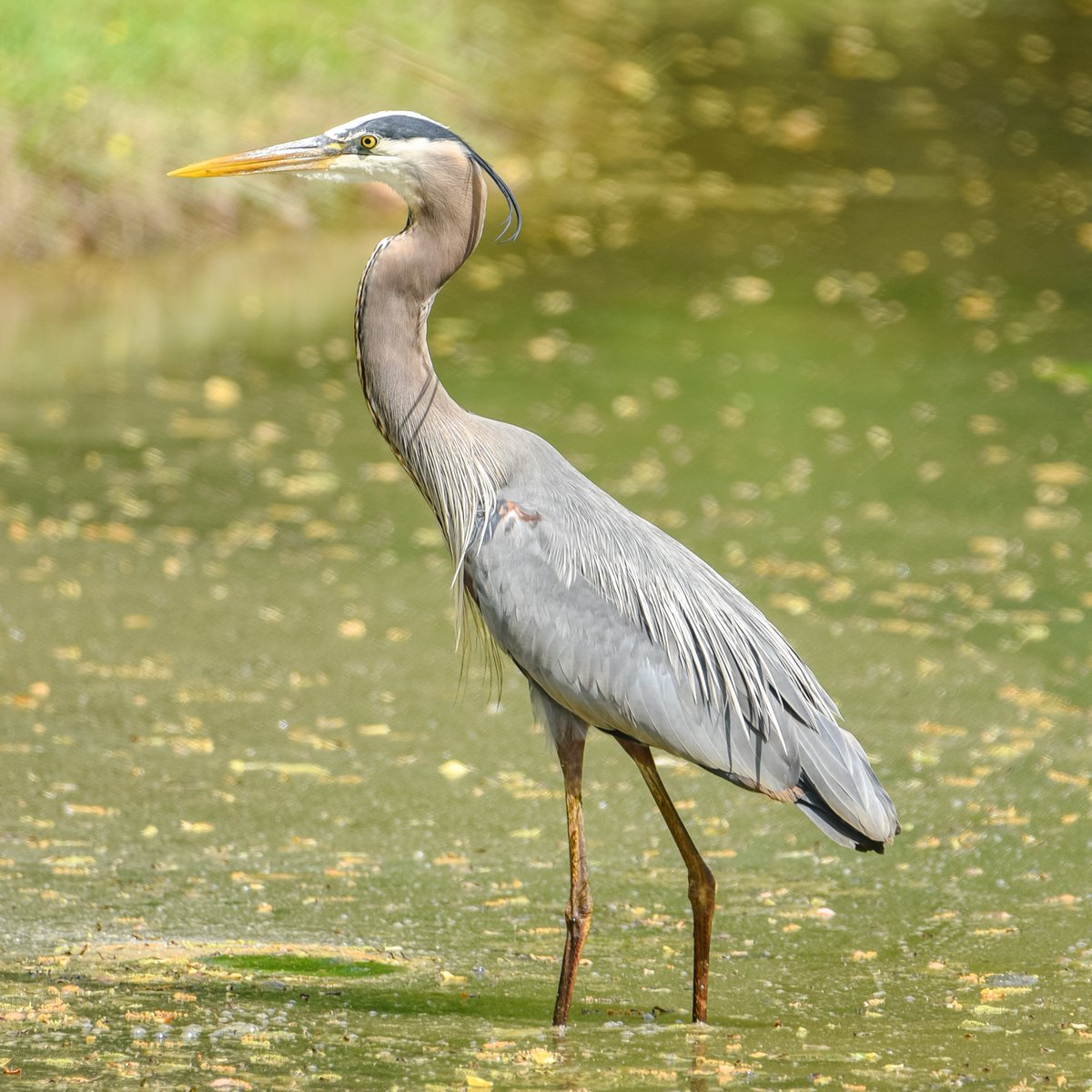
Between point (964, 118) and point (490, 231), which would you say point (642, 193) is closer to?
point (490, 231)

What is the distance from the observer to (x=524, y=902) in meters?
5.28

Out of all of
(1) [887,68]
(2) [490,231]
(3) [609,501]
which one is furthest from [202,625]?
(1) [887,68]

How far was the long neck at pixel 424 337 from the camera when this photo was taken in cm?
476

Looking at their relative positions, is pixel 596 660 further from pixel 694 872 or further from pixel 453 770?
pixel 453 770

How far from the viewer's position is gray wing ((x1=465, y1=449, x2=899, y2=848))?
15.0ft

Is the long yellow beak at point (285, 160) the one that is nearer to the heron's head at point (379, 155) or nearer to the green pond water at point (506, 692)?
the heron's head at point (379, 155)

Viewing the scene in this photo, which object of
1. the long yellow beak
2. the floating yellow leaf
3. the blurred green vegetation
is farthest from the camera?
the blurred green vegetation

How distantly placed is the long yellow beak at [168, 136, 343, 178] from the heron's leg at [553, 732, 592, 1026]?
5.20ft

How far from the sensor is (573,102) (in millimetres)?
17000

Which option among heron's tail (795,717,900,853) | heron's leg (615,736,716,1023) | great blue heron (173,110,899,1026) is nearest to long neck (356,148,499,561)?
great blue heron (173,110,899,1026)

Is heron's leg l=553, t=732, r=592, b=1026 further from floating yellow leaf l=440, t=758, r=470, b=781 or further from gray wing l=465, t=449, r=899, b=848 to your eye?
floating yellow leaf l=440, t=758, r=470, b=781

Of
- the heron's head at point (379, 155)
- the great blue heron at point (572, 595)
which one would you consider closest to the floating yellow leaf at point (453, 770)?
the great blue heron at point (572, 595)

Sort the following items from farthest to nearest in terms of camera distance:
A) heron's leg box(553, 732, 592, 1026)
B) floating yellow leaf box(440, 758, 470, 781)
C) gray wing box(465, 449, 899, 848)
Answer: floating yellow leaf box(440, 758, 470, 781)
gray wing box(465, 449, 899, 848)
heron's leg box(553, 732, 592, 1026)

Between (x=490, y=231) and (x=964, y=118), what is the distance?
19.2 ft
